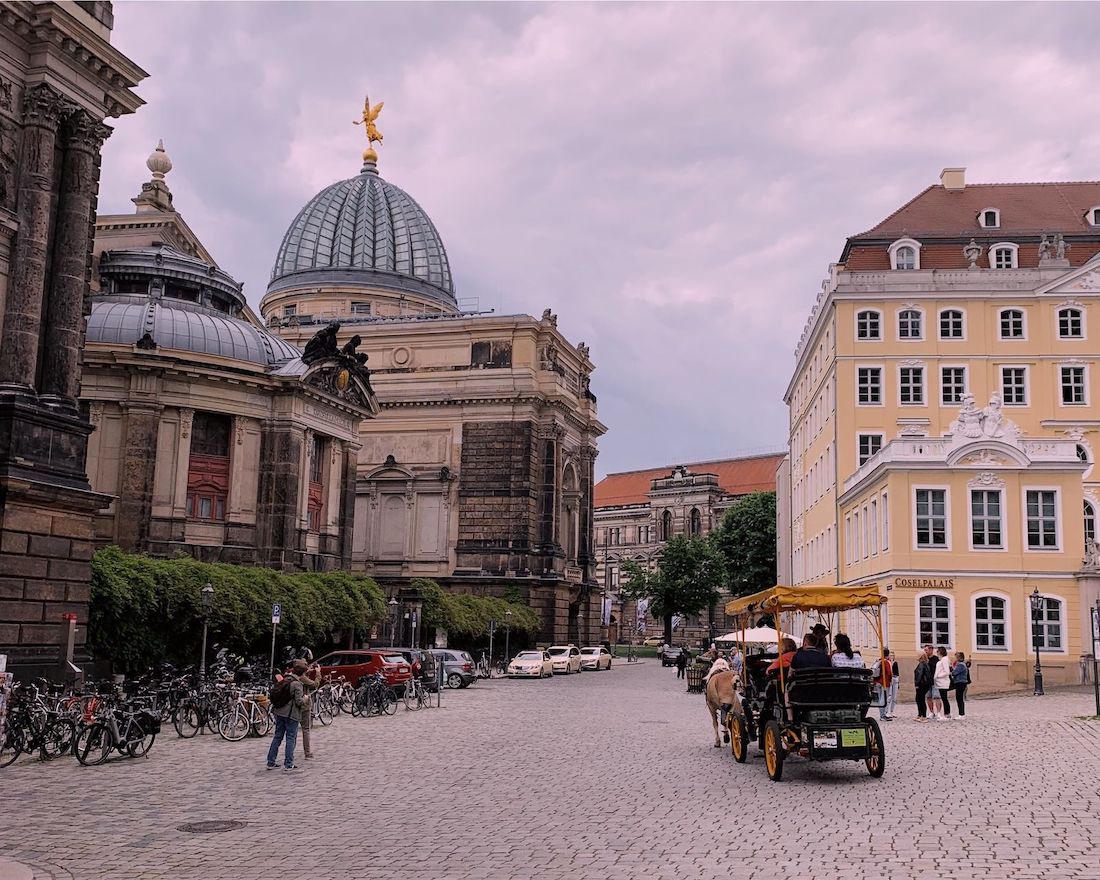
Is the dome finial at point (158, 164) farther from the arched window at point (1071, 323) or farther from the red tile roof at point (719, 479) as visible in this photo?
the red tile roof at point (719, 479)

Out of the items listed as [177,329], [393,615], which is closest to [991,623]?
[393,615]

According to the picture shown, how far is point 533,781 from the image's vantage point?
55.7 feet

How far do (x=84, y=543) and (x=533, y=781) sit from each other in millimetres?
12303

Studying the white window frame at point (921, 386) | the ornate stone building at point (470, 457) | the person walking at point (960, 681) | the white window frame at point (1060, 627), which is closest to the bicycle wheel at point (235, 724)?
the person walking at point (960, 681)

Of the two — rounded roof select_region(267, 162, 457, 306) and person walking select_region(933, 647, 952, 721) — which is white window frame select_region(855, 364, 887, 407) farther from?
rounded roof select_region(267, 162, 457, 306)

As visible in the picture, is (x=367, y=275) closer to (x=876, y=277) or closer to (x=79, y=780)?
(x=876, y=277)

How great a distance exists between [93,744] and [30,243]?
36.3ft

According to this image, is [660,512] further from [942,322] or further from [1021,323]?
[1021,323]

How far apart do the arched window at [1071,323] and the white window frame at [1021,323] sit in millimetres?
1423

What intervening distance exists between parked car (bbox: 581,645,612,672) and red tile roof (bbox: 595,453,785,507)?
5860 centimetres

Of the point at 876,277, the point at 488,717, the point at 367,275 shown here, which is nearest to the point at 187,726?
the point at 488,717

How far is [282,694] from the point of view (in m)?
18.2

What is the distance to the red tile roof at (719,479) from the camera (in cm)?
13062

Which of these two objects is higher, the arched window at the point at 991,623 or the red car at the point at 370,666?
the arched window at the point at 991,623
